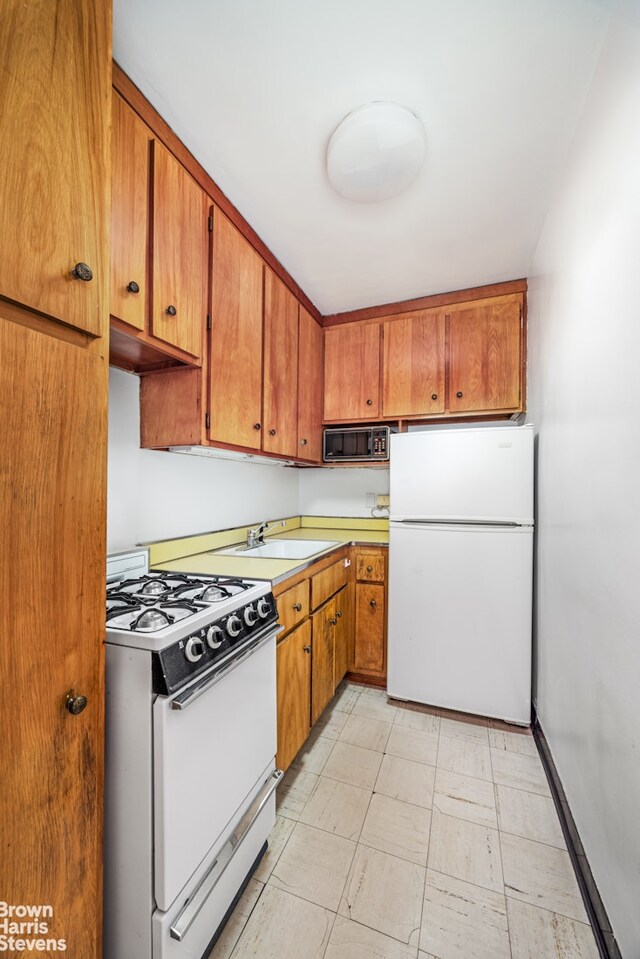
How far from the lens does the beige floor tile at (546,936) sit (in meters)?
1.04

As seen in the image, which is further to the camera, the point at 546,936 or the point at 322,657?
the point at 322,657

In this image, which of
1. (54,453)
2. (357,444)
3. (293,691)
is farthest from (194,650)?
(357,444)

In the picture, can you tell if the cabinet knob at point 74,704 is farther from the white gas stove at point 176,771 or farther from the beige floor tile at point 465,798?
the beige floor tile at point 465,798

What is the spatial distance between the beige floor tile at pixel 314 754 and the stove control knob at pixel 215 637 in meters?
1.08

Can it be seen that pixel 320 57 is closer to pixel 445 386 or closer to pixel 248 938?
pixel 445 386

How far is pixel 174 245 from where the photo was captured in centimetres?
134

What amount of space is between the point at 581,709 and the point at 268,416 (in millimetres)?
1723

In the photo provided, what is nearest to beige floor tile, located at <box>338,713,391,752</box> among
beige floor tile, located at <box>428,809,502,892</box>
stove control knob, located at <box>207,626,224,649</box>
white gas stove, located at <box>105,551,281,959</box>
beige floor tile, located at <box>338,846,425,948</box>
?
beige floor tile, located at <box>428,809,502,892</box>

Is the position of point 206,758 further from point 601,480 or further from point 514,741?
point 514,741

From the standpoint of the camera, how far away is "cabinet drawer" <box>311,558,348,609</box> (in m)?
1.84

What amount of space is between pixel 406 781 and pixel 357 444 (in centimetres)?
182

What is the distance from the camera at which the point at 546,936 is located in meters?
1.08

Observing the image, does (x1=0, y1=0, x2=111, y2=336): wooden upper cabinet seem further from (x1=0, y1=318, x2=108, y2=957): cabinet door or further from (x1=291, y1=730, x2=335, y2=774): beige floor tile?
(x1=291, y1=730, x2=335, y2=774): beige floor tile

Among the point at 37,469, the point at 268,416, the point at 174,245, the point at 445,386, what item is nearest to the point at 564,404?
the point at 445,386
